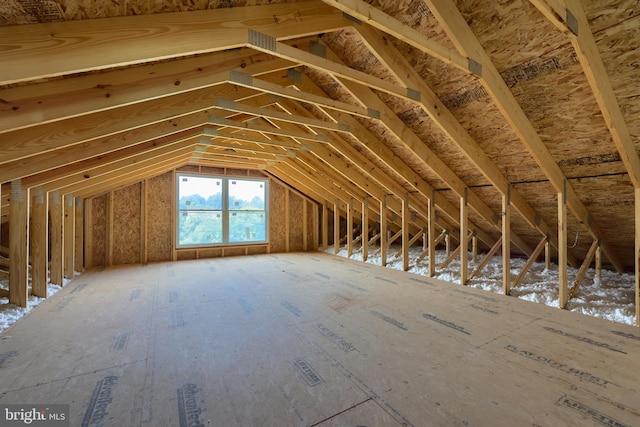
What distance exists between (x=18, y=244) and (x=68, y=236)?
1.69m

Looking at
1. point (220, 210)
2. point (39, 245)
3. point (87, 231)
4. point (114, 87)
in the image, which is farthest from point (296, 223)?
point (114, 87)

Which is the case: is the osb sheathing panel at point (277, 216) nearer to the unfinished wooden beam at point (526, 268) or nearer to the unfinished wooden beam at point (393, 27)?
the unfinished wooden beam at point (526, 268)

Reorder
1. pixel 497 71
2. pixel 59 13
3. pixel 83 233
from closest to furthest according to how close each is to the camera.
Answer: pixel 59 13 < pixel 497 71 < pixel 83 233

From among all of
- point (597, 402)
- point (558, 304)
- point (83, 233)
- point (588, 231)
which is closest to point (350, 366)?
point (597, 402)

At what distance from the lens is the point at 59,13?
49.8 inches

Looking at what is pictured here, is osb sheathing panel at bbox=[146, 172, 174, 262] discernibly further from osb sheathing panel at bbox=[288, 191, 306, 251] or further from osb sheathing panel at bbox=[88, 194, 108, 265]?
osb sheathing panel at bbox=[288, 191, 306, 251]

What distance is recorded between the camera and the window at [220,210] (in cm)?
679

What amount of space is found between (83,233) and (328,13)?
637cm

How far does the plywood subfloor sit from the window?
3.47 metres

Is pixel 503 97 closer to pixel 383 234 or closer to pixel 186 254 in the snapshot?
pixel 383 234

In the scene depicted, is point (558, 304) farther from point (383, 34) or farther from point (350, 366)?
point (383, 34)

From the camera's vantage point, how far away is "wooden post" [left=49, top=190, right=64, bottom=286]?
3.90 meters

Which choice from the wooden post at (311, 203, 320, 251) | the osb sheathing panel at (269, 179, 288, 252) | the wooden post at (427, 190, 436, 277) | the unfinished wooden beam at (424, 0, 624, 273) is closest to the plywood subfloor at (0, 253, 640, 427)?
the wooden post at (427, 190, 436, 277)

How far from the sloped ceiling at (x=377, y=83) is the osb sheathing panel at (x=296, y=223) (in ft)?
13.4
